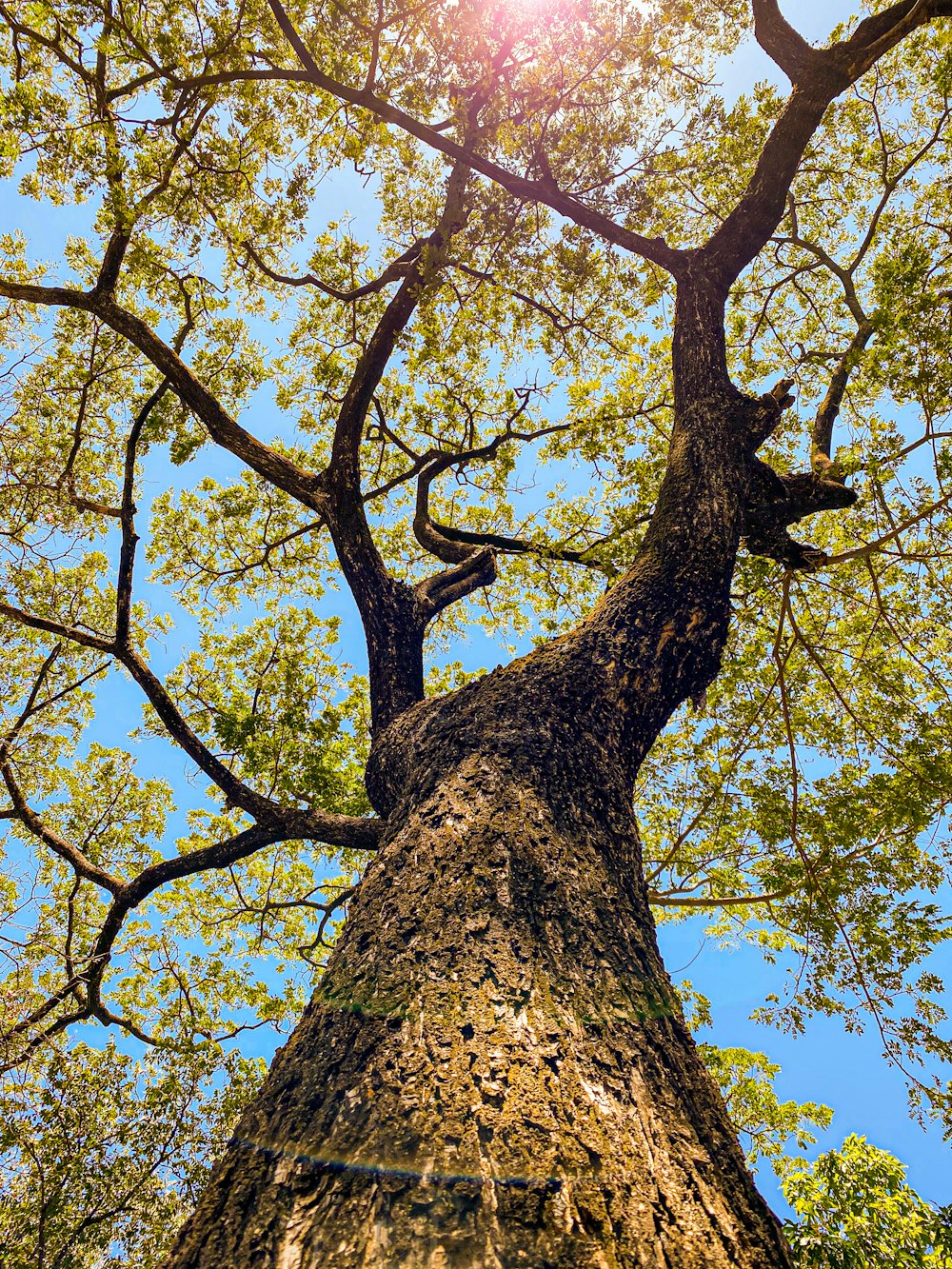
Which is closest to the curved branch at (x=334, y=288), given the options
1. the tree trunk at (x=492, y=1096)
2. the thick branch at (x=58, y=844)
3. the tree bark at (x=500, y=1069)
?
the thick branch at (x=58, y=844)

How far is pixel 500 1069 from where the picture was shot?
5.34 ft

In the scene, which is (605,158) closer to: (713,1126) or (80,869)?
(713,1126)

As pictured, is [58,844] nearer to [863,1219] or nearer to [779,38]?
[863,1219]

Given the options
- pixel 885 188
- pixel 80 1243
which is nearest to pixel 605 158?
pixel 885 188

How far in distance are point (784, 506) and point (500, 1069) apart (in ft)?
14.8

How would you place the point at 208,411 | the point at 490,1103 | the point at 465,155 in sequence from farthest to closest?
the point at 208,411 → the point at 465,155 → the point at 490,1103

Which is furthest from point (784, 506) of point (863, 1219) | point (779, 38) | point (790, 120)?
point (863, 1219)

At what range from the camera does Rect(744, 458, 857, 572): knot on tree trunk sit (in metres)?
4.90

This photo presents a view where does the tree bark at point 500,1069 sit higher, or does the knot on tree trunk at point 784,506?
the knot on tree trunk at point 784,506

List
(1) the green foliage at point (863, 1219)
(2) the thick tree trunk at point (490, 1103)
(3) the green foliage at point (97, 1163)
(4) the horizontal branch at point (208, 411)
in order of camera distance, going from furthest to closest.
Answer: (4) the horizontal branch at point (208, 411), (3) the green foliage at point (97, 1163), (1) the green foliage at point (863, 1219), (2) the thick tree trunk at point (490, 1103)

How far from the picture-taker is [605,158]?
6047 millimetres

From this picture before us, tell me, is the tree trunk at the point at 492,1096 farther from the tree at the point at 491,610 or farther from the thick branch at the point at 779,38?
the thick branch at the point at 779,38

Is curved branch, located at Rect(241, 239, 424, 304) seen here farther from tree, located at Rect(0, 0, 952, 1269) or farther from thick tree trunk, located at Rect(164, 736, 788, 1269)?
thick tree trunk, located at Rect(164, 736, 788, 1269)

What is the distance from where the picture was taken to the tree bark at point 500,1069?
133 centimetres
